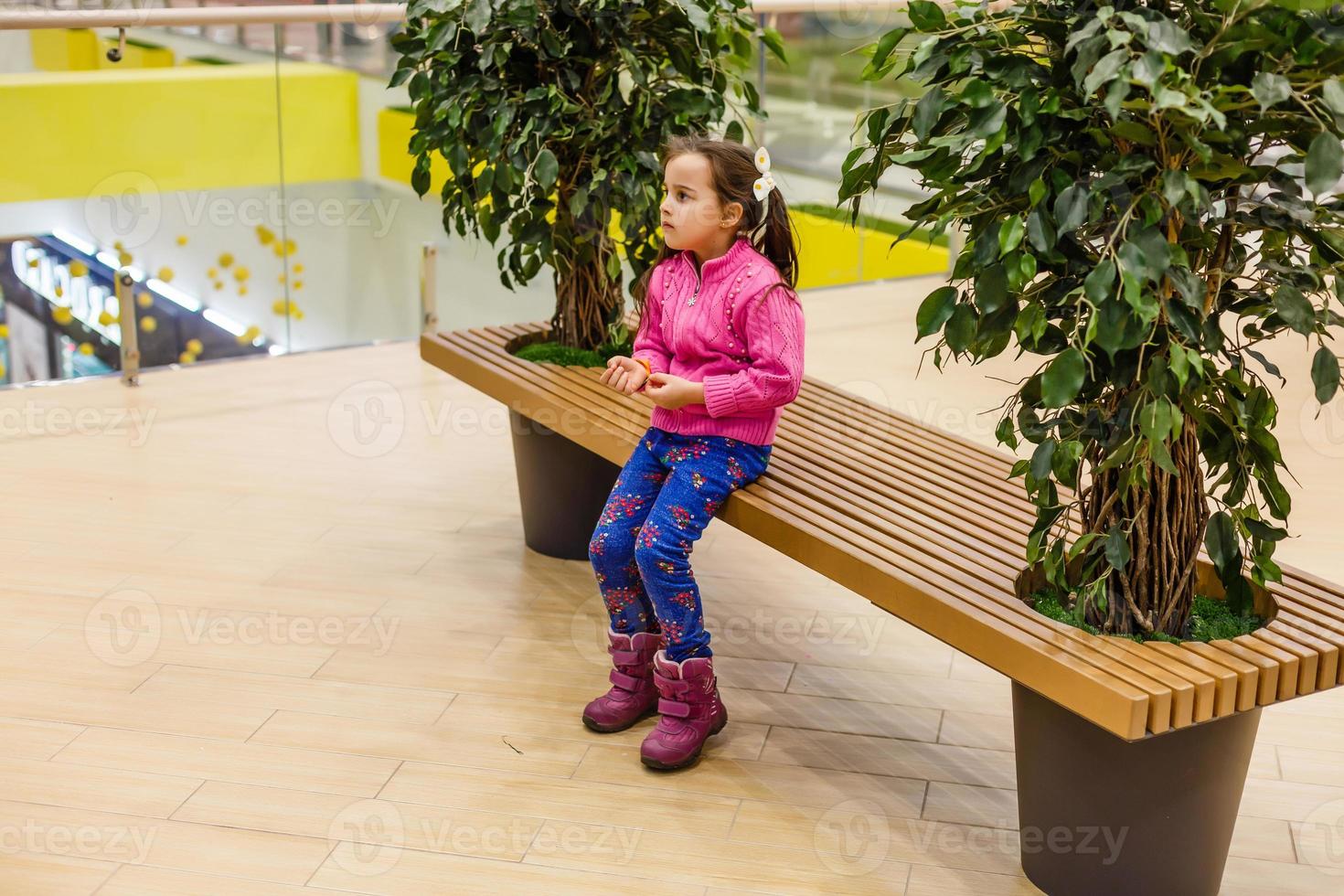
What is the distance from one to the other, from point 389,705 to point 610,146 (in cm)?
115

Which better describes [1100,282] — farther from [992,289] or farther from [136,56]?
[136,56]

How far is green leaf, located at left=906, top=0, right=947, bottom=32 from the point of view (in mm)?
1679

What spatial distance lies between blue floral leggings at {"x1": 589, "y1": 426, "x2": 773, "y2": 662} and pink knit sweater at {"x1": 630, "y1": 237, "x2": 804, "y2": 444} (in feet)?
0.11

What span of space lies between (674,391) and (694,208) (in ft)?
0.97

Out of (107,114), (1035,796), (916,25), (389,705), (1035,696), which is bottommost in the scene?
(389,705)

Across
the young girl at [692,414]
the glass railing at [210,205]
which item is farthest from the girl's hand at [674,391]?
the glass railing at [210,205]

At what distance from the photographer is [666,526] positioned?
223cm

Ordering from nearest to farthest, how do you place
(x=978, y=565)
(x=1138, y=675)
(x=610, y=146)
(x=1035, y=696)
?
(x=1138, y=675)
(x=1035, y=696)
(x=978, y=565)
(x=610, y=146)

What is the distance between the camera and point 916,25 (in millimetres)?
1700

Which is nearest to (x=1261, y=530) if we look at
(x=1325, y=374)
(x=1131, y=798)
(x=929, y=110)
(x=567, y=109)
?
(x=1325, y=374)

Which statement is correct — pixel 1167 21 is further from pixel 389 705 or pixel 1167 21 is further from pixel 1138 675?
pixel 389 705

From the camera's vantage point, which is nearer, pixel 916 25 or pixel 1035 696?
pixel 916 25

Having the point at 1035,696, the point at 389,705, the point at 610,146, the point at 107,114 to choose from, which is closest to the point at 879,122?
the point at 1035,696

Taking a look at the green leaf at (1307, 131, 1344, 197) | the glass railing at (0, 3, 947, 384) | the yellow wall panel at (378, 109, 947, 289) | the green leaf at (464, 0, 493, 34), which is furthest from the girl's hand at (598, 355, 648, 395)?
the yellow wall panel at (378, 109, 947, 289)
